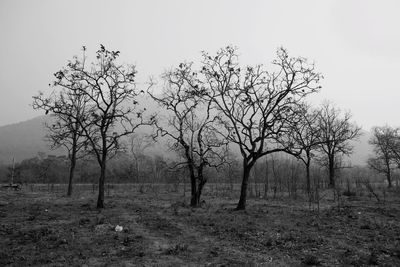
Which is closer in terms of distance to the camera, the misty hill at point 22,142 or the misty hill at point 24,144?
the misty hill at point 22,142

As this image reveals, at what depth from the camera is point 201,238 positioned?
12609 mm

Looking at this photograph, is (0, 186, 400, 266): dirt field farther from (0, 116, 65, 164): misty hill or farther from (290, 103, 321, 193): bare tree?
(0, 116, 65, 164): misty hill

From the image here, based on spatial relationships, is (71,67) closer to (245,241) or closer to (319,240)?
(245,241)

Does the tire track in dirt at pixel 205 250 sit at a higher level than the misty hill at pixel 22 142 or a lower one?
lower

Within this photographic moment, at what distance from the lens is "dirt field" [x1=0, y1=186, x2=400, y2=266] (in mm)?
9469

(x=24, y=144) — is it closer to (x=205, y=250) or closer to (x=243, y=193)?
(x=243, y=193)

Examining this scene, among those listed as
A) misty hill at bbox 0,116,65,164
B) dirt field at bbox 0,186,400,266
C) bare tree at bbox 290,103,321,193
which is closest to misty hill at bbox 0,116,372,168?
misty hill at bbox 0,116,65,164

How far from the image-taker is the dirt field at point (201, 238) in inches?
373

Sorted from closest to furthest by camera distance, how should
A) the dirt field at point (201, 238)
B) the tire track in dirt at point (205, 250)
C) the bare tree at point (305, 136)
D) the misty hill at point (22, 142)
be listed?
1. the tire track in dirt at point (205, 250)
2. the dirt field at point (201, 238)
3. the bare tree at point (305, 136)
4. the misty hill at point (22, 142)

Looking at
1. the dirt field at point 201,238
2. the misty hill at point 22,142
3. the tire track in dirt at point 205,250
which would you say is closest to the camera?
the tire track in dirt at point 205,250

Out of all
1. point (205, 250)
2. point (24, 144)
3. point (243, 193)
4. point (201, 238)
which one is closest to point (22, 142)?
point (24, 144)

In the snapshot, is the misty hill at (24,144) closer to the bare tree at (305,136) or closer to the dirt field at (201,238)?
the bare tree at (305,136)

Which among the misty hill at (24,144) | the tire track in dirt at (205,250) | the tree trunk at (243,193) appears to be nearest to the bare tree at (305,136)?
the tree trunk at (243,193)

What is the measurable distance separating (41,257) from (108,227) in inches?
179
